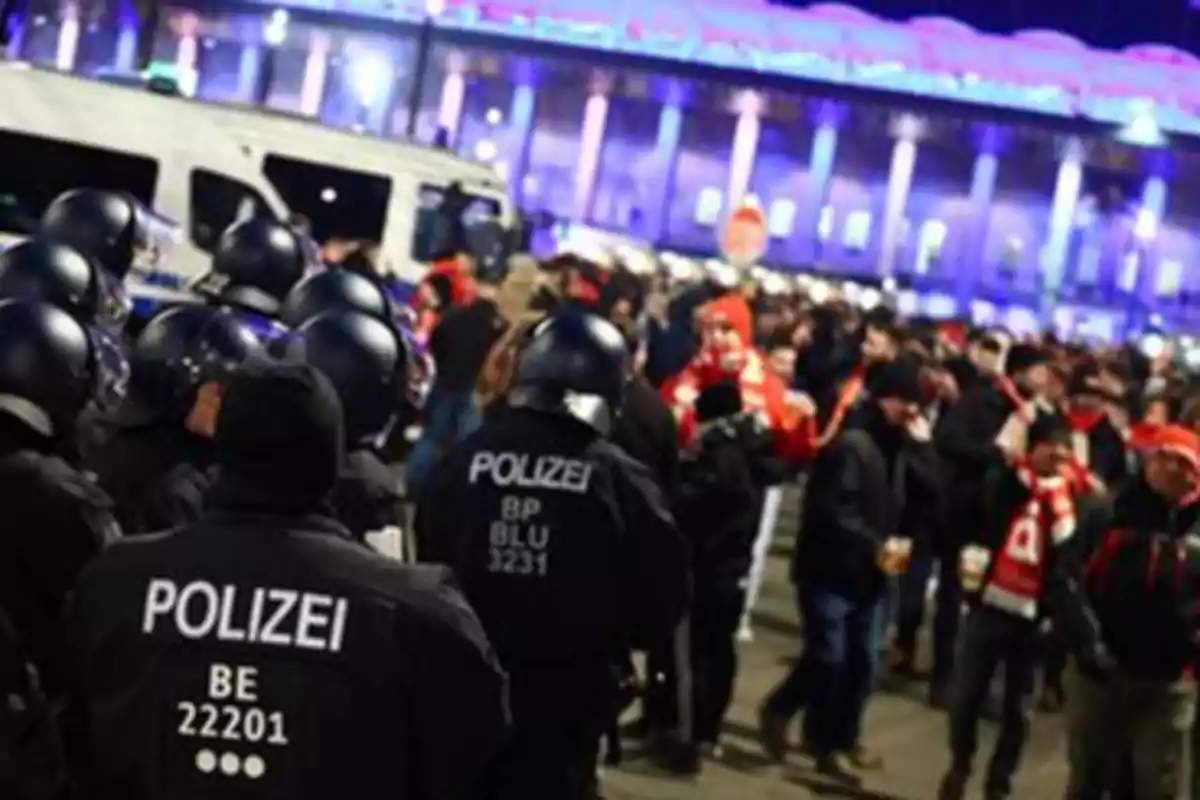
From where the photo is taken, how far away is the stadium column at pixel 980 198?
6650 centimetres

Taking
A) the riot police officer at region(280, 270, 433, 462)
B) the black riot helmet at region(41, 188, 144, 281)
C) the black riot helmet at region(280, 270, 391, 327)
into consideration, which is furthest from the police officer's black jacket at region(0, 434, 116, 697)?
the black riot helmet at region(41, 188, 144, 281)

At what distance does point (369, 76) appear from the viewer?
62.4 metres

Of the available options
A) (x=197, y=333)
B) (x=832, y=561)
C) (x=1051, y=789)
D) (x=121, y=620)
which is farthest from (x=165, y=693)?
(x=1051, y=789)

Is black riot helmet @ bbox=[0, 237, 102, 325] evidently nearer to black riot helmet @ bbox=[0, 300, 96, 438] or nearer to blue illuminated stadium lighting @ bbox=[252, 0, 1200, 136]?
black riot helmet @ bbox=[0, 300, 96, 438]

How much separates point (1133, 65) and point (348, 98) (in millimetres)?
22062

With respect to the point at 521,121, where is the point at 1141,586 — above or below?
below

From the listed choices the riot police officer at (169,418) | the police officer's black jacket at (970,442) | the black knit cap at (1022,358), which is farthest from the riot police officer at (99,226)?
the black knit cap at (1022,358)

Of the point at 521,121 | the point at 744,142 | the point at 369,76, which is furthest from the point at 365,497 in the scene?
the point at 744,142

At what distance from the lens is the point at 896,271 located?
66.2m

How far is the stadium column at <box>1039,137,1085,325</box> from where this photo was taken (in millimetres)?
65250

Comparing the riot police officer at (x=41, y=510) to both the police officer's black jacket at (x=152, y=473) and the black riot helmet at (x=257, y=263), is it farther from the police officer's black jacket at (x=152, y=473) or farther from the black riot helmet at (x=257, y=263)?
the black riot helmet at (x=257, y=263)

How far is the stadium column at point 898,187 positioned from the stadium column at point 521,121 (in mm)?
9675

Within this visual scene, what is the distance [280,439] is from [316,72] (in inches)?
2358

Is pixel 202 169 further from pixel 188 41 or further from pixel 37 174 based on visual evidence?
pixel 188 41
